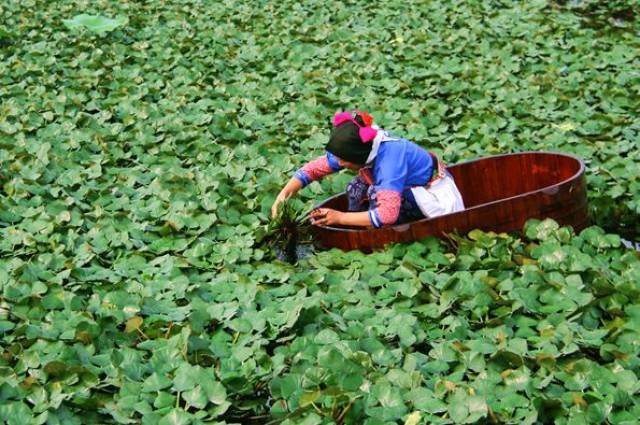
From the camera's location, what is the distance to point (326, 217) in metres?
3.28

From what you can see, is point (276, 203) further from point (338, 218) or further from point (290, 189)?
point (338, 218)

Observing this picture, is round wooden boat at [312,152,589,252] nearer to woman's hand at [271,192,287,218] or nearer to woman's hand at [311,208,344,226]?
woman's hand at [311,208,344,226]

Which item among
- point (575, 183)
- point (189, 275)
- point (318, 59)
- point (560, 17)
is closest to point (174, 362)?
point (189, 275)

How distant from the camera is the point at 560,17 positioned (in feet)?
20.5

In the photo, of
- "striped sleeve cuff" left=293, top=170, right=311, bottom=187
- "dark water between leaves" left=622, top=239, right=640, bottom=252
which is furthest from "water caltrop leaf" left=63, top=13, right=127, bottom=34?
"dark water between leaves" left=622, top=239, right=640, bottom=252

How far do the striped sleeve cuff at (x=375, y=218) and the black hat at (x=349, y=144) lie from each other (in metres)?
0.19

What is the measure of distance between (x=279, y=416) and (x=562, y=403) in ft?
2.58

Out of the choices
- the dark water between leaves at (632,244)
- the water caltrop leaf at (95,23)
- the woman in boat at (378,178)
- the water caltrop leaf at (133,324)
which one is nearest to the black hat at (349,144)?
the woman in boat at (378,178)

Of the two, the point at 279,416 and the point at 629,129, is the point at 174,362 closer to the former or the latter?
the point at 279,416

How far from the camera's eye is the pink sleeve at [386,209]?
3.17 metres

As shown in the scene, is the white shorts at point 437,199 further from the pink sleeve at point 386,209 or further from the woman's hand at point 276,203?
the woman's hand at point 276,203

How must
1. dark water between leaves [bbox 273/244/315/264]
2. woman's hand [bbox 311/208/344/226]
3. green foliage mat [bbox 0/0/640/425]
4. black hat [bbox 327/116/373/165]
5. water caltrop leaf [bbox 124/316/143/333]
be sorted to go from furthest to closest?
dark water between leaves [bbox 273/244/315/264] → woman's hand [bbox 311/208/344/226] → black hat [bbox 327/116/373/165] → water caltrop leaf [bbox 124/316/143/333] → green foliage mat [bbox 0/0/640/425]

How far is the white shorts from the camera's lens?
333cm

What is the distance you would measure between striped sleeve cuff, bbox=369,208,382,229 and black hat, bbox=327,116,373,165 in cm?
19
